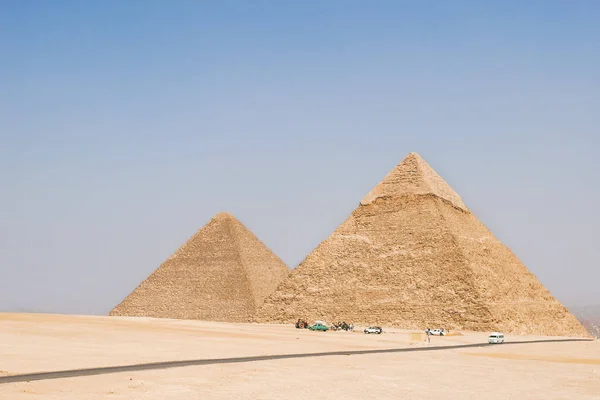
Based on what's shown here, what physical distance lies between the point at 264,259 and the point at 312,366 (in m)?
66.0

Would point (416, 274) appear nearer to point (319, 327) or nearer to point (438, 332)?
point (438, 332)

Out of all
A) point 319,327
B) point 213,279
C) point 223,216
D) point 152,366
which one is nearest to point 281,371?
point 152,366

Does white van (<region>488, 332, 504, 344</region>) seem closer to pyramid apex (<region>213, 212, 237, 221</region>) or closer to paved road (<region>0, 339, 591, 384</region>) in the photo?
paved road (<region>0, 339, 591, 384</region>)

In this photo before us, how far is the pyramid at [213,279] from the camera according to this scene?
8769cm

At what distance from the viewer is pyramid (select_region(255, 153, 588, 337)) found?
65.3m

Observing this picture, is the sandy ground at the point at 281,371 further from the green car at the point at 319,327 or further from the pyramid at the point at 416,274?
the pyramid at the point at 416,274

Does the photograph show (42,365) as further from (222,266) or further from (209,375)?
(222,266)

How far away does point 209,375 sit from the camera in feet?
82.3

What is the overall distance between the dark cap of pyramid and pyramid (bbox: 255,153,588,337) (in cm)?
11

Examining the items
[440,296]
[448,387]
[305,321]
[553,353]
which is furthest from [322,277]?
[448,387]

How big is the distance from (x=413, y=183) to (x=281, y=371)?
51195mm

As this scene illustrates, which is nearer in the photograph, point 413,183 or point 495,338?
point 495,338

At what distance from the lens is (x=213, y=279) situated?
9181cm

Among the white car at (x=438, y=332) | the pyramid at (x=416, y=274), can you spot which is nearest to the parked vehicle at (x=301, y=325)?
the pyramid at (x=416, y=274)
